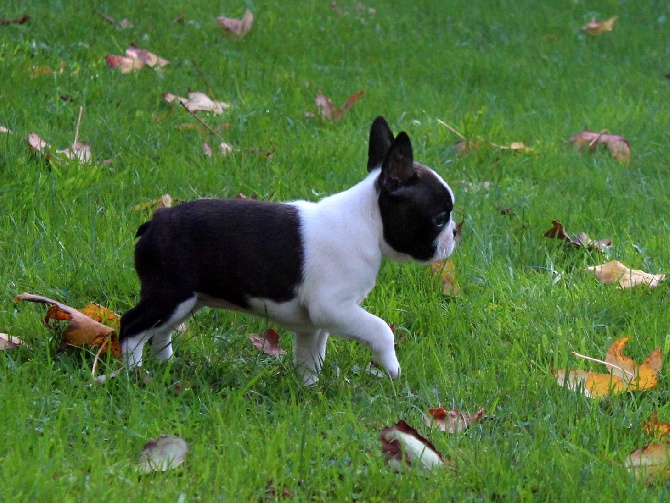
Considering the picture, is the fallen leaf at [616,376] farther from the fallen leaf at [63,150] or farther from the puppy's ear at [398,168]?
the fallen leaf at [63,150]

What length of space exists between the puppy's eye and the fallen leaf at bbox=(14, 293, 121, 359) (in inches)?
48.9

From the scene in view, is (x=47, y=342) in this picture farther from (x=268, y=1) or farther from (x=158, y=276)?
(x=268, y=1)

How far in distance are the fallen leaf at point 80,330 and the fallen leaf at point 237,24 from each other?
4.74m

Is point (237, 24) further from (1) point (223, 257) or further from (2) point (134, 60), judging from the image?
(1) point (223, 257)

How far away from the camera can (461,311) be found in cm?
409

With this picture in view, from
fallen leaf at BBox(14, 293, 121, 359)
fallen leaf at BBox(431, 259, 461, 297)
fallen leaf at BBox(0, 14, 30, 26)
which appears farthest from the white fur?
fallen leaf at BBox(0, 14, 30, 26)

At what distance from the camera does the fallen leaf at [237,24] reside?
788 centimetres

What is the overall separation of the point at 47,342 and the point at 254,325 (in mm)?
868

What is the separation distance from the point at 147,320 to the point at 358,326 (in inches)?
29.4

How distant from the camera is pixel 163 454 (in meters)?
2.86

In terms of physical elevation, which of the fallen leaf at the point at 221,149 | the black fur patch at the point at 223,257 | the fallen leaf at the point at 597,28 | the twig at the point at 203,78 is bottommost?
the fallen leaf at the point at 597,28

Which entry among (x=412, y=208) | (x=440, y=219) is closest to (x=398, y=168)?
(x=412, y=208)

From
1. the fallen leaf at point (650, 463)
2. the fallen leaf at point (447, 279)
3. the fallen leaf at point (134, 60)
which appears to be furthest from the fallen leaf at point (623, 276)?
the fallen leaf at point (134, 60)

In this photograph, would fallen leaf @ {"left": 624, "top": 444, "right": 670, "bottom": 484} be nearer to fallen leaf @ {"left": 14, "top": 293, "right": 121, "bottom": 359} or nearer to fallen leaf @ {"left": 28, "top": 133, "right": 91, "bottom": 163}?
fallen leaf @ {"left": 14, "top": 293, "right": 121, "bottom": 359}
